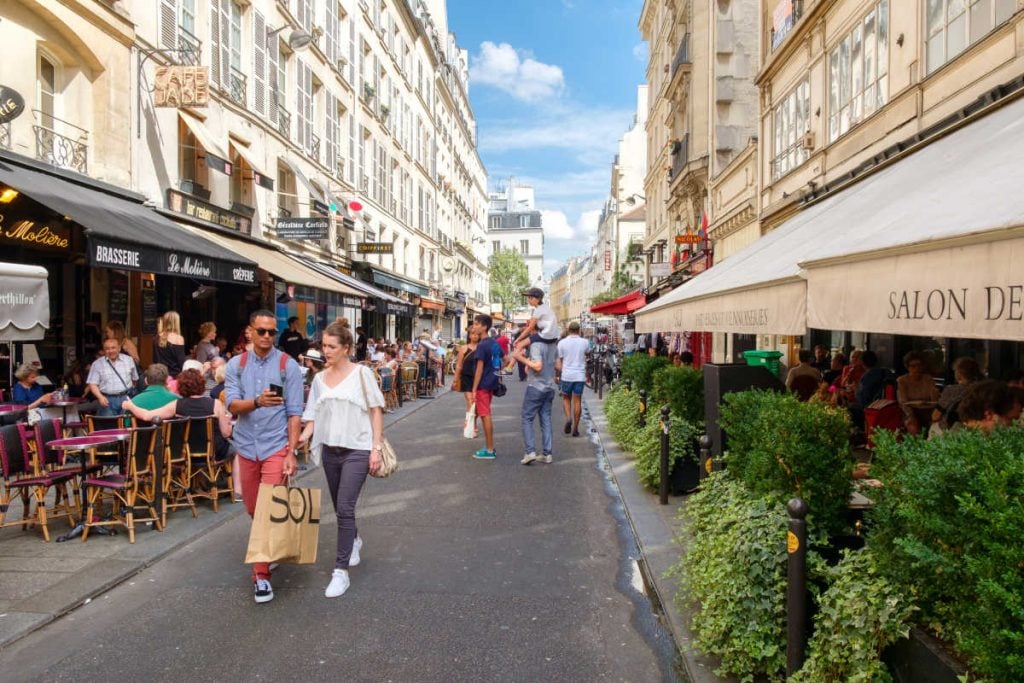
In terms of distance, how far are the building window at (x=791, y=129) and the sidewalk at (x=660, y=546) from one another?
8080 millimetres

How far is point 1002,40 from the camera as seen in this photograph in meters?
7.61

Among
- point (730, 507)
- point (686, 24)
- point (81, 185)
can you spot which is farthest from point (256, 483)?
point (686, 24)

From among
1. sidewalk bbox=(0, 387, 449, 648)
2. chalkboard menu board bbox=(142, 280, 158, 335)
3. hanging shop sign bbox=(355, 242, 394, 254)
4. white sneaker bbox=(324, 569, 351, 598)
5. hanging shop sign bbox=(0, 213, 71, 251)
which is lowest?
sidewalk bbox=(0, 387, 449, 648)

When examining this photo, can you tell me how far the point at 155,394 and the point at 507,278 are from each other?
251ft

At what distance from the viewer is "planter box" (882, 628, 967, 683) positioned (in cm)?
243

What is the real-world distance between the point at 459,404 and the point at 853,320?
578 inches

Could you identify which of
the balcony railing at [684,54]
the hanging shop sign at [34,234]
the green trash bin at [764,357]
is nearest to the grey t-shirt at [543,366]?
the green trash bin at [764,357]

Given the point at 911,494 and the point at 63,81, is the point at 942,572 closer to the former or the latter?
the point at 911,494

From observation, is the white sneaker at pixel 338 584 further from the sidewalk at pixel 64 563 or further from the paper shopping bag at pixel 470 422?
the paper shopping bag at pixel 470 422

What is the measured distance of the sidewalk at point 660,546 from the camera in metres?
3.74

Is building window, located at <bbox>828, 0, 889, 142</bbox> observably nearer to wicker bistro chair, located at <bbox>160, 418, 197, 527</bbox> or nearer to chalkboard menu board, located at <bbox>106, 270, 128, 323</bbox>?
wicker bistro chair, located at <bbox>160, 418, 197, 527</bbox>

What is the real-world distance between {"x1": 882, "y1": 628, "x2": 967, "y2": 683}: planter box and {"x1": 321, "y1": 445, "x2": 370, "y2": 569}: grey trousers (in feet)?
10.5

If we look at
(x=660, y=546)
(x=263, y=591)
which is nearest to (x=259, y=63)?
(x=263, y=591)

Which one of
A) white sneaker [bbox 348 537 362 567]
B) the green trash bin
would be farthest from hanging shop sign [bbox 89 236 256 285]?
the green trash bin
